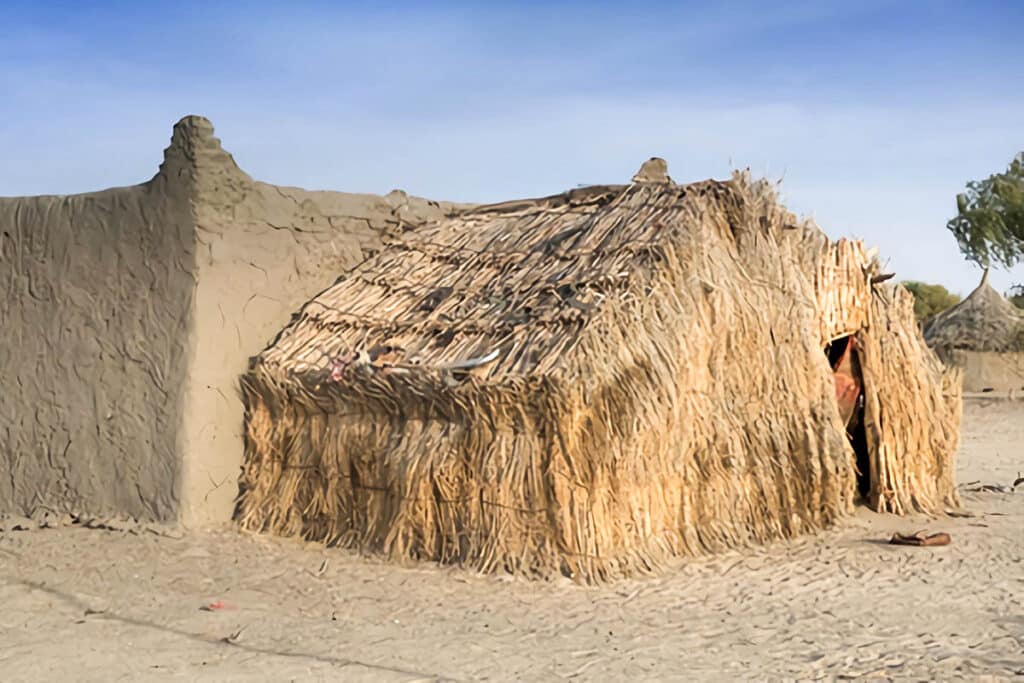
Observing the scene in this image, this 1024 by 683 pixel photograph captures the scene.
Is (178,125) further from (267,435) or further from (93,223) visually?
(267,435)

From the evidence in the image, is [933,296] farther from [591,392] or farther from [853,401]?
[591,392]

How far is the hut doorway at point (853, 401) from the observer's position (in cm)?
895

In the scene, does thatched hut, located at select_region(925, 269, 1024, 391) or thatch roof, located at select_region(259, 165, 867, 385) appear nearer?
thatch roof, located at select_region(259, 165, 867, 385)

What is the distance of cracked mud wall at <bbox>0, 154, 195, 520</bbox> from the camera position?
24.3 ft

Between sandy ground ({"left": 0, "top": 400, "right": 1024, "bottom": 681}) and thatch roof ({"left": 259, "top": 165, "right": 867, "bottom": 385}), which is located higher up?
thatch roof ({"left": 259, "top": 165, "right": 867, "bottom": 385})

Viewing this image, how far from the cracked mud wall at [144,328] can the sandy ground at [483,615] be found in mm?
422

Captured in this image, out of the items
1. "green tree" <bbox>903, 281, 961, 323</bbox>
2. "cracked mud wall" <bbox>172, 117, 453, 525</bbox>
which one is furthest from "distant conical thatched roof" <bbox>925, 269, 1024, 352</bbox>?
"cracked mud wall" <bbox>172, 117, 453, 525</bbox>

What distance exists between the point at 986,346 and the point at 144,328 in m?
18.2

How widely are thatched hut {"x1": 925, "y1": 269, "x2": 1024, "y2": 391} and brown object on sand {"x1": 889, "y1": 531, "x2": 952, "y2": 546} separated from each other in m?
14.7

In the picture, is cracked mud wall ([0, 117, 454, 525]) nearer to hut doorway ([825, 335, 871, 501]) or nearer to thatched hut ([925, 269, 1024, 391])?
hut doorway ([825, 335, 871, 501])

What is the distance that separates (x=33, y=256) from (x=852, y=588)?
5.77 metres

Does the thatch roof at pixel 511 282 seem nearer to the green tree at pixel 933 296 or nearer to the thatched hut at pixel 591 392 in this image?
the thatched hut at pixel 591 392

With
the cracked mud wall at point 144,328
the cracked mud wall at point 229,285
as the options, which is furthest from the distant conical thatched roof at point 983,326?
the cracked mud wall at point 144,328

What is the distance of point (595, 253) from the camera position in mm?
7352
